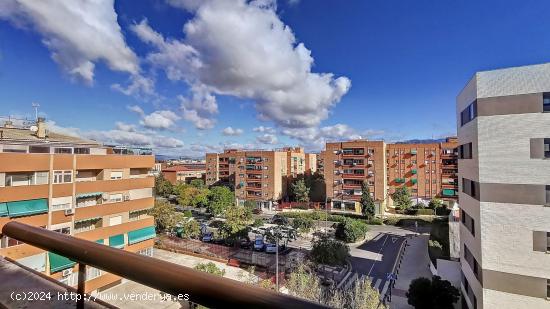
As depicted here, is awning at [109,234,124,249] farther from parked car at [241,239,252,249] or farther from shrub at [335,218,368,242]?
shrub at [335,218,368,242]

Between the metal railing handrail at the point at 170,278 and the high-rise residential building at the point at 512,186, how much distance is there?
12418mm

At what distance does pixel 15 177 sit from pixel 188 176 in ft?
173

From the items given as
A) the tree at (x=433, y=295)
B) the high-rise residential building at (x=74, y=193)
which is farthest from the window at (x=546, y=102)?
the high-rise residential building at (x=74, y=193)

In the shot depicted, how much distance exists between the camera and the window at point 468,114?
11094 millimetres

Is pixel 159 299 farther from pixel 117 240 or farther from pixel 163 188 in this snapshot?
pixel 163 188

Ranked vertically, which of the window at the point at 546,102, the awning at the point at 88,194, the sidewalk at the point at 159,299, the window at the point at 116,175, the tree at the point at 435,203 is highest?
the window at the point at 546,102

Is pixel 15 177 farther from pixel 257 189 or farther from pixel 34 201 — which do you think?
pixel 257 189

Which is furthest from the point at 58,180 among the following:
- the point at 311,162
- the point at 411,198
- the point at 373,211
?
the point at 311,162

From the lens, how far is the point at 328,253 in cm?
1723

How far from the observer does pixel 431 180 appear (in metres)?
→ 39.4

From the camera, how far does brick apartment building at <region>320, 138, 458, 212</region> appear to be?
38.3m

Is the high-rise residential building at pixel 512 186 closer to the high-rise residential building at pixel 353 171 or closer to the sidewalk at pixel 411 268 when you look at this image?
the sidewalk at pixel 411 268

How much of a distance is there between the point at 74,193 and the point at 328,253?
1356cm

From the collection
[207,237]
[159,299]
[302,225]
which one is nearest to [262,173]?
[302,225]
